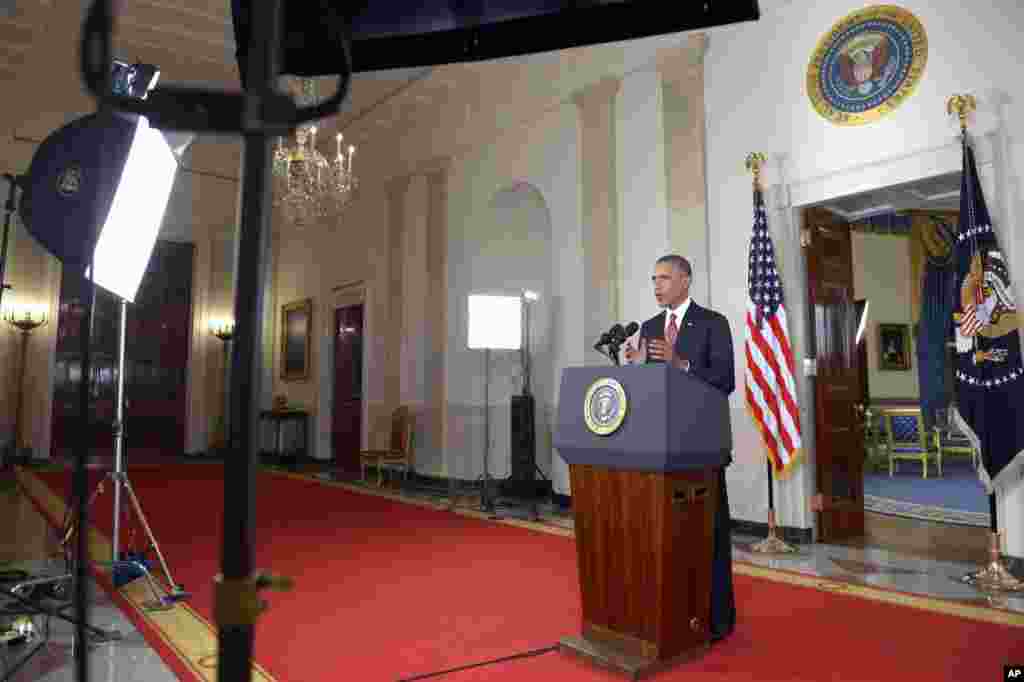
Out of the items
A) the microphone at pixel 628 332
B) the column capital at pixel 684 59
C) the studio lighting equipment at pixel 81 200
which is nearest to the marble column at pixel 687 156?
the column capital at pixel 684 59

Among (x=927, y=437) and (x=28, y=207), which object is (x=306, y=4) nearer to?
(x=28, y=207)

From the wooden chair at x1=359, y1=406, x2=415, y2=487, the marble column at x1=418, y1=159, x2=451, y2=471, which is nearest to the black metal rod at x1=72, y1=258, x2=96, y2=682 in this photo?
the marble column at x1=418, y1=159, x2=451, y2=471

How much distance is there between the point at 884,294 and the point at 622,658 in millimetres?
11311

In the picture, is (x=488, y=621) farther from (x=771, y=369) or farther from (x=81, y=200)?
(x=771, y=369)

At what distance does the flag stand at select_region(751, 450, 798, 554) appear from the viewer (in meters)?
4.76

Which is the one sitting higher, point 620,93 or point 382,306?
point 620,93

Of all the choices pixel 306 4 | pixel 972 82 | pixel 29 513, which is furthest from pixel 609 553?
pixel 29 513

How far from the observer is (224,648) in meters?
0.47

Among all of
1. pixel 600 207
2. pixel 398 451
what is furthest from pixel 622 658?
pixel 398 451

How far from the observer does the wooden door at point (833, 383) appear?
520 centimetres

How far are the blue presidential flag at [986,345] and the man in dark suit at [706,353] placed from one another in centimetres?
227

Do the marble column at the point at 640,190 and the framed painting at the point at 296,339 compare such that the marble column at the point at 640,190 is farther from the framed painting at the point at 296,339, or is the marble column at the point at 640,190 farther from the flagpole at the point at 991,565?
the framed painting at the point at 296,339

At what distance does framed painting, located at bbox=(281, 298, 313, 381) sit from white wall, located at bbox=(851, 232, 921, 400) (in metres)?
9.47

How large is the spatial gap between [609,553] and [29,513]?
5.89 meters
